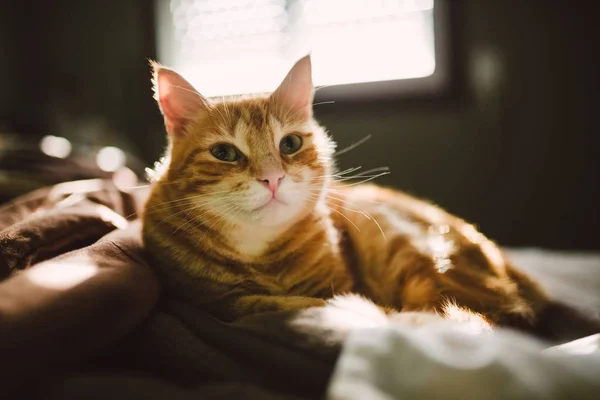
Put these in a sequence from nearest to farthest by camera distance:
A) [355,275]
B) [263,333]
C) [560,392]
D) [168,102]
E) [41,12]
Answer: [560,392], [263,333], [168,102], [355,275], [41,12]

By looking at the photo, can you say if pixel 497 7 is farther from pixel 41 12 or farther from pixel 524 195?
pixel 41 12

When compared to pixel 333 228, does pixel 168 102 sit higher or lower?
higher

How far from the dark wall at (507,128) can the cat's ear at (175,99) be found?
1.76 meters

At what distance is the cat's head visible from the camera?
93 cm

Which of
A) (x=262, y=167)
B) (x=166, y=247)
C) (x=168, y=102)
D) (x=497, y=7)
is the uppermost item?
(x=497, y=7)

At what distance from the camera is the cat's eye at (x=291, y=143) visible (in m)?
1.08

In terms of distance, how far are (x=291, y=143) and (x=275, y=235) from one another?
0.82 ft

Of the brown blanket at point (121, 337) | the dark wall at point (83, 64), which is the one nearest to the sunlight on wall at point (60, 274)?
the brown blanket at point (121, 337)

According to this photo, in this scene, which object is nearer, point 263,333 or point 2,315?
point 2,315

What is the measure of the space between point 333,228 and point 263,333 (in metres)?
0.54

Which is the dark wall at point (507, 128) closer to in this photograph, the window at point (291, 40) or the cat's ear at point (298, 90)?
the window at point (291, 40)

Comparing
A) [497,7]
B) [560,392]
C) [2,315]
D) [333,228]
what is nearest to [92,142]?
[333,228]

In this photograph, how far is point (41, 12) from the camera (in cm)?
321

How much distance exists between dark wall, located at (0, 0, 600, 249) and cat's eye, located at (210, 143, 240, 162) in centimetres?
179
